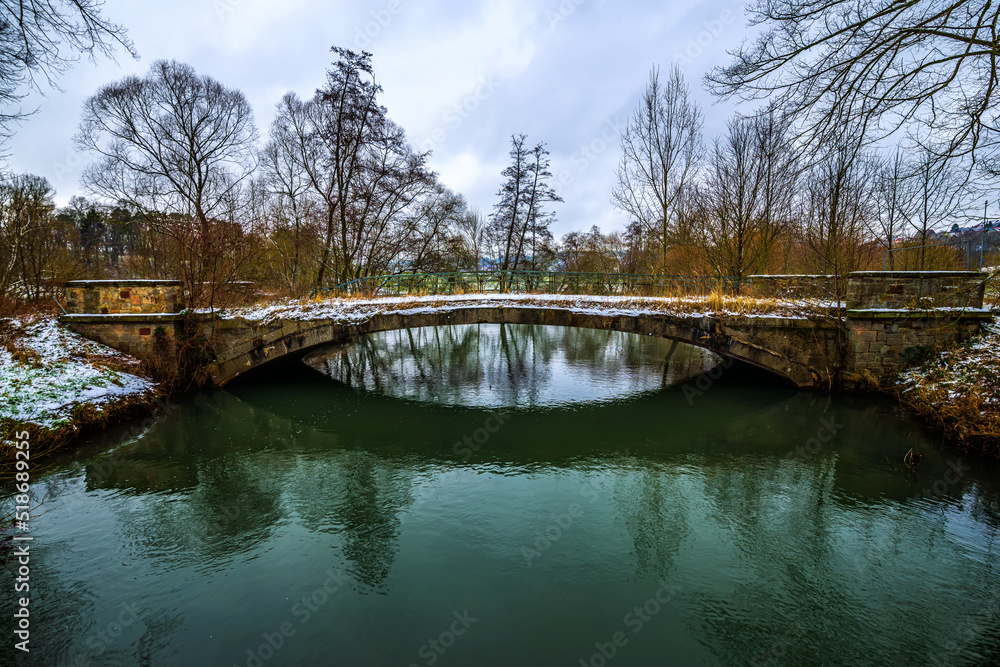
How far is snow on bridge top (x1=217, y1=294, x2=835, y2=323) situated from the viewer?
11297 mm

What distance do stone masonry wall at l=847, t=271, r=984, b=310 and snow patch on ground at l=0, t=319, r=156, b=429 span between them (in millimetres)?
16169

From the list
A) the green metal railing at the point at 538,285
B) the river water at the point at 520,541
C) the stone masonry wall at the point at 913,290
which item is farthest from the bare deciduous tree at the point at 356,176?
the stone masonry wall at the point at 913,290

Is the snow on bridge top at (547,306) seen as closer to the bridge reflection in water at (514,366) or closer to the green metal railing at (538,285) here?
the green metal railing at (538,285)

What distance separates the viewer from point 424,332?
85.0ft

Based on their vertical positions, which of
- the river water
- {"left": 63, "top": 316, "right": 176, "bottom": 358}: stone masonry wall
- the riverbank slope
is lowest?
the river water

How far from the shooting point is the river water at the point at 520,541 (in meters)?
3.77

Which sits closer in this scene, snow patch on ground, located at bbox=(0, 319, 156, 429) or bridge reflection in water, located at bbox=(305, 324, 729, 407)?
snow patch on ground, located at bbox=(0, 319, 156, 429)

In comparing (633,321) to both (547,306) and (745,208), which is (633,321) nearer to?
(547,306)

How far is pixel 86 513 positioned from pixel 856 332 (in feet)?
47.0

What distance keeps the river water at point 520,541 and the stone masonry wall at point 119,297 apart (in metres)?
3.18

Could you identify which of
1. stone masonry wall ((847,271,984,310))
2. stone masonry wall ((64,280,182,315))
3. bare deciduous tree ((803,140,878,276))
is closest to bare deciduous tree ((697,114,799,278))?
bare deciduous tree ((803,140,878,276))

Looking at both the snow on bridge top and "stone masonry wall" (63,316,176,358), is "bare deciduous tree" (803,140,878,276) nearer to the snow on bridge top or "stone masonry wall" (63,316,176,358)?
the snow on bridge top

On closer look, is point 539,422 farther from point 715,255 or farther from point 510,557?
point 715,255

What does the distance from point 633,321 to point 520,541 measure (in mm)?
7557
